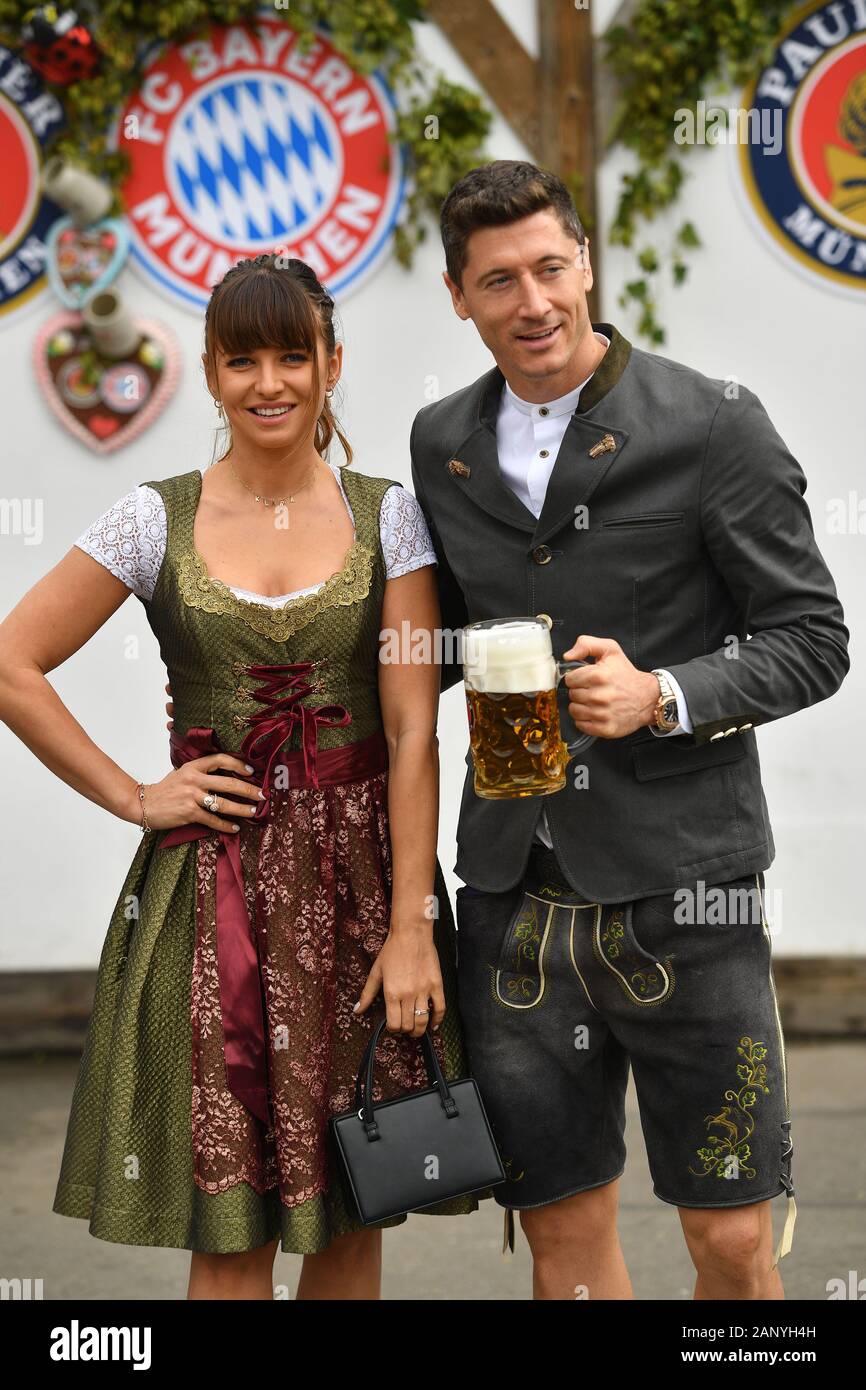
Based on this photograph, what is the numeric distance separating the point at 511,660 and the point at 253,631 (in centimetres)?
44

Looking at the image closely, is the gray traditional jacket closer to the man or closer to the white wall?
the man

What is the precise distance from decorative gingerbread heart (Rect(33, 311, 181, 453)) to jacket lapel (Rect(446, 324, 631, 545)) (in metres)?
2.29

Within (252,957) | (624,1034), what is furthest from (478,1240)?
(252,957)

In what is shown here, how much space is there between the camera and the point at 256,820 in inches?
90.6

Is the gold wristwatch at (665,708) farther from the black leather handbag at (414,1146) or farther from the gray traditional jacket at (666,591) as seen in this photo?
the black leather handbag at (414,1146)

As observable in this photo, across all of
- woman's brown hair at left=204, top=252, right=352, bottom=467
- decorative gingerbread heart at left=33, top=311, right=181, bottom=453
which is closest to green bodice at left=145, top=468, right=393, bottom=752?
woman's brown hair at left=204, top=252, right=352, bottom=467

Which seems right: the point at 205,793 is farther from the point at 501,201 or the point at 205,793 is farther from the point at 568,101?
the point at 568,101

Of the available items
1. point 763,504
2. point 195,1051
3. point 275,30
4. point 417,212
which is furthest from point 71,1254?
point 275,30

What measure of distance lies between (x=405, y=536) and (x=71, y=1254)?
210 centimetres

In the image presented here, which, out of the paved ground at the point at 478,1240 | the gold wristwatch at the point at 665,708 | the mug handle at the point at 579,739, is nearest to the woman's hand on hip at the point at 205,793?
the mug handle at the point at 579,739

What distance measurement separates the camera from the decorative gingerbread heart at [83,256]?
4.36 m

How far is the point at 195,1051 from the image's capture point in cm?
226
